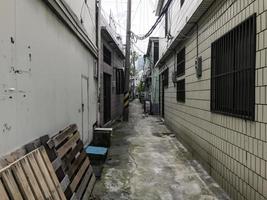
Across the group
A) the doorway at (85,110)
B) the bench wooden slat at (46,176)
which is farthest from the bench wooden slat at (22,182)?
the doorway at (85,110)

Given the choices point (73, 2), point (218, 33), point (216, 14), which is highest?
point (73, 2)

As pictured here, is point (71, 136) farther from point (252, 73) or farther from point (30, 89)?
point (252, 73)

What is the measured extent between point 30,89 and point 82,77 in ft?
13.1

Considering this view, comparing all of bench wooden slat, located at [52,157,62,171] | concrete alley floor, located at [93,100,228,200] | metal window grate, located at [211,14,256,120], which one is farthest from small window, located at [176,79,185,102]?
bench wooden slat, located at [52,157,62,171]

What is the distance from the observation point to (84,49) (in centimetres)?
763

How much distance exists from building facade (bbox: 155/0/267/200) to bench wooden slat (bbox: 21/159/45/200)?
2326mm

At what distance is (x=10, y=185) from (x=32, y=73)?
1.55 m

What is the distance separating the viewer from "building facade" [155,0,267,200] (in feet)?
12.1

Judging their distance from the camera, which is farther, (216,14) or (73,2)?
(73,2)

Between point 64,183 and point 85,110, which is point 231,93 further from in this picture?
point 85,110

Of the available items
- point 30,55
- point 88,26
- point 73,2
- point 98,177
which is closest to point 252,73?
point 30,55

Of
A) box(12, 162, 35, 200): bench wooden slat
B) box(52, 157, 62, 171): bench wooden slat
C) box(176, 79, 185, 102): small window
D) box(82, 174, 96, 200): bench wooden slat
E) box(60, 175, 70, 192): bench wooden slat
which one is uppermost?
box(176, 79, 185, 102): small window

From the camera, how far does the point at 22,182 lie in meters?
2.48

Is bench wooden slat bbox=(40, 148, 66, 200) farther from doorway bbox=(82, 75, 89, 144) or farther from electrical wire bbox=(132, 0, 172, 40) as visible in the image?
electrical wire bbox=(132, 0, 172, 40)
